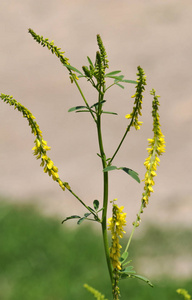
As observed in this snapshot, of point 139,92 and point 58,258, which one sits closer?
point 139,92

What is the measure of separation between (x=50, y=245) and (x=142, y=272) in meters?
0.63

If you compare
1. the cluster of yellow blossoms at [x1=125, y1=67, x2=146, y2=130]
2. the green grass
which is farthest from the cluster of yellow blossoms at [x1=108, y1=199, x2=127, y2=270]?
the green grass

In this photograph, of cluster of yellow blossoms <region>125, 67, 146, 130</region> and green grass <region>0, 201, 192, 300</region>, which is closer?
cluster of yellow blossoms <region>125, 67, 146, 130</region>

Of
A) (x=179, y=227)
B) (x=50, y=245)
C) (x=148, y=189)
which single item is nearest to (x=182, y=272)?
(x=179, y=227)

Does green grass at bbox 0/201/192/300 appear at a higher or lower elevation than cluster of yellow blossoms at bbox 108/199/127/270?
higher

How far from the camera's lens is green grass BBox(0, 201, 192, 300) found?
3.30m

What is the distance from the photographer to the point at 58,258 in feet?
12.1

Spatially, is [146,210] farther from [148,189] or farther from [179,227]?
[148,189]

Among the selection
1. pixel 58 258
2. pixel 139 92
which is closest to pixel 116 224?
pixel 139 92

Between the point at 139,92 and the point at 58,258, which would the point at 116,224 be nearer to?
the point at 139,92

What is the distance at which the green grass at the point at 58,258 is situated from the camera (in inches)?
130

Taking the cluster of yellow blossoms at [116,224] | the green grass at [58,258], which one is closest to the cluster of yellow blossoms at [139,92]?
the cluster of yellow blossoms at [116,224]

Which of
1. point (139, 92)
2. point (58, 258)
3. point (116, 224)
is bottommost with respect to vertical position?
point (116, 224)

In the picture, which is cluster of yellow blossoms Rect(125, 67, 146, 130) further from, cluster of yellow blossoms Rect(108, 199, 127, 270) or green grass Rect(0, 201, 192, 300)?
green grass Rect(0, 201, 192, 300)
